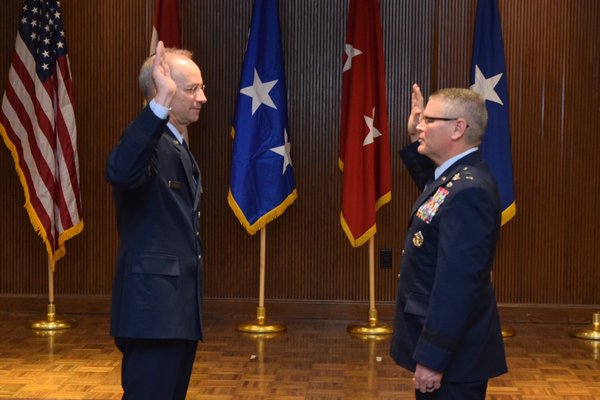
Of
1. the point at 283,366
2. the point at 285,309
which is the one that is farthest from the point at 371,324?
the point at 283,366

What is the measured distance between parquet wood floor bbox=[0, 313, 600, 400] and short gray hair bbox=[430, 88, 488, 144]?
2.06 metres

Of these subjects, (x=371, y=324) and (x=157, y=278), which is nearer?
(x=157, y=278)

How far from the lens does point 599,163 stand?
611cm

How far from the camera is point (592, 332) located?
575cm

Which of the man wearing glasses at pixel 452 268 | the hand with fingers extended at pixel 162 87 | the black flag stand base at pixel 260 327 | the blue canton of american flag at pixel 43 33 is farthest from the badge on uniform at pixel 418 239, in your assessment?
the blue canton of american flag at pixel 43 33

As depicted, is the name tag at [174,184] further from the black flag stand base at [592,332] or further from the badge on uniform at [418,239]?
the black flag stand base at [592,332]

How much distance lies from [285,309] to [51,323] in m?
1.58

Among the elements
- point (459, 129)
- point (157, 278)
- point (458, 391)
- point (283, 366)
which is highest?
point (459, 129)

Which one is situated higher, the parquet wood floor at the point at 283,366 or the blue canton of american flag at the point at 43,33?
the blue canton of american flag at the point at 43,33

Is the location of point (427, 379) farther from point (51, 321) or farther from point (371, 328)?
point (51, 321)

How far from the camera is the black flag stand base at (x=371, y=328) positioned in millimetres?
5793

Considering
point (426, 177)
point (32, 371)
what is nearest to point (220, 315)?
point (32, 371)

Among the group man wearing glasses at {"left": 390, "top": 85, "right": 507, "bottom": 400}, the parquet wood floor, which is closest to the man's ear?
man wearing glasses at {"left": 390, "top": 85, "right": 507, "bottom": 400}

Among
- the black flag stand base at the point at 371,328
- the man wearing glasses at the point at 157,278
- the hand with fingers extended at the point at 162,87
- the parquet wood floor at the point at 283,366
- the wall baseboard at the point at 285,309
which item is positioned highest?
the hand with fingers extended at the point at 162,87
